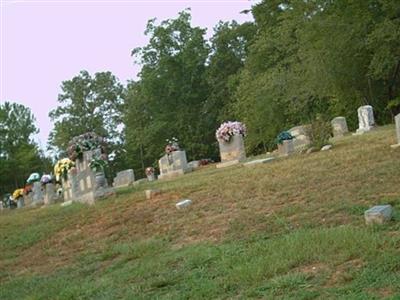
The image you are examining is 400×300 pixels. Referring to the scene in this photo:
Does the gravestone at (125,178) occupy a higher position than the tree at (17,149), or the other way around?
the tree at (17,149)

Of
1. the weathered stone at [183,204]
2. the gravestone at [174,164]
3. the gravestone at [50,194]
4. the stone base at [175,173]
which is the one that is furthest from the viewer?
the gravestone at [50,194]

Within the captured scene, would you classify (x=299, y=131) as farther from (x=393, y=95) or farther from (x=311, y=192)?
(x=393, y=95)

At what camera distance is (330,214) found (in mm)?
6734

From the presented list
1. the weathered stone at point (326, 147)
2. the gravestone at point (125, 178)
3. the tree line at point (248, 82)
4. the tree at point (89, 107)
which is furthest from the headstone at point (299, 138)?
the tree at point (89, 107)

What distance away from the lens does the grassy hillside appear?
4.88 m

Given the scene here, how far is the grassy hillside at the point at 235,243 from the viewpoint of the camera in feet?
16.0

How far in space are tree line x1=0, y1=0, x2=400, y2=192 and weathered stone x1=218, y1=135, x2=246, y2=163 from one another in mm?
5248

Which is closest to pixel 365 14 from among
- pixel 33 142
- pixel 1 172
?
pixel 1 172

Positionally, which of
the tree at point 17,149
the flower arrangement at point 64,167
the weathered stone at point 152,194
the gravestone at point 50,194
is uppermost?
the tree at point 17,149

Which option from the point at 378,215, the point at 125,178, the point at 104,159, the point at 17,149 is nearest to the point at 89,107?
the point at 17,149

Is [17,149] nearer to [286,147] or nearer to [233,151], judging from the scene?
[233,151]

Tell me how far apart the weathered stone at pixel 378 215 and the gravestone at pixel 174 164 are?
15430 mm

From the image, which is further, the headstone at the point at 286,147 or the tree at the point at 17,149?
the tree at the point at 17,149

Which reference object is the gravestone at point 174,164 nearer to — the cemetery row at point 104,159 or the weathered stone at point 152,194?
the cemetery row at point 104,159
